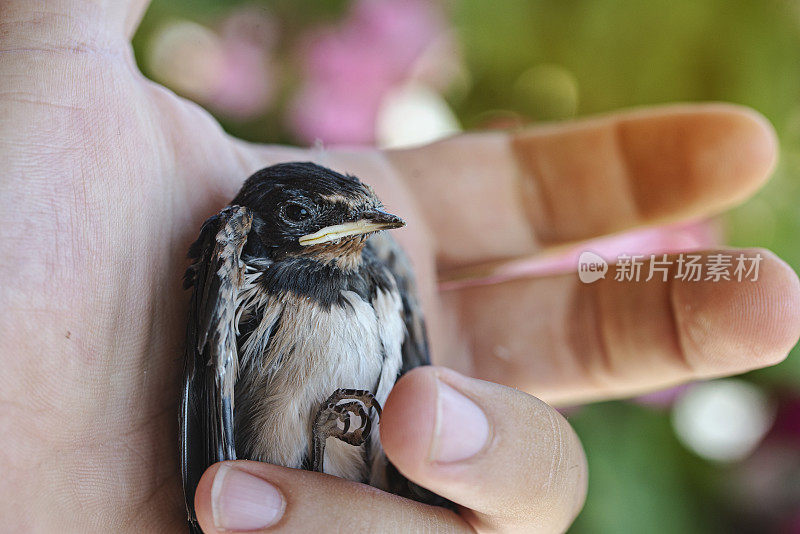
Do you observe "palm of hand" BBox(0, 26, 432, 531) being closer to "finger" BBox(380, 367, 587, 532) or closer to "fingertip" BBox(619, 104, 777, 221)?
"finger" BBox(380, 367, 587, 532)

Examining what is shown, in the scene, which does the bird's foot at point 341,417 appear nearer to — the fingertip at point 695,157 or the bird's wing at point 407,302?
the bird's wing at point 407,302

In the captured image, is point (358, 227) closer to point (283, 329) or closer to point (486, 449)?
point (283, 329)

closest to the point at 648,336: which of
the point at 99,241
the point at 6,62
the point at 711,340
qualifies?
the point at 711,340

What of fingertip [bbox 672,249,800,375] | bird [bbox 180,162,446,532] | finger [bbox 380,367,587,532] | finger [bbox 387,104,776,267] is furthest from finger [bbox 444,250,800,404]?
bird [bbox 180,162,446,532]

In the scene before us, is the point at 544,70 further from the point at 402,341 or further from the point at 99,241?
the point at 99,241

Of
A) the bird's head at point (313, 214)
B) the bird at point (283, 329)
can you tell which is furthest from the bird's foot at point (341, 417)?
the bird's head at point (313, 214)

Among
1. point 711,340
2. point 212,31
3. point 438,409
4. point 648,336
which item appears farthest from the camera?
point 212,31
